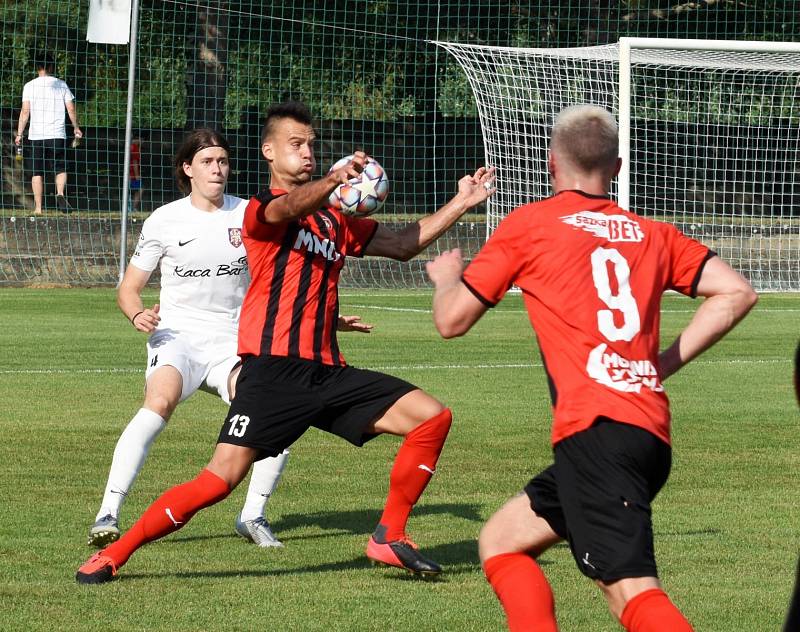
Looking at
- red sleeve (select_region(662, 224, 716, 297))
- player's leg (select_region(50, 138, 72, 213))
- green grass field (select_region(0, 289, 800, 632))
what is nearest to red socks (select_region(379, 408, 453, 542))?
green grass field (select_region(0, 289, 800, 632))

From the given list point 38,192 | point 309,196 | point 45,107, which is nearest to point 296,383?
point 309,196

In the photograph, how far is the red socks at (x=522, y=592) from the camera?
429cm

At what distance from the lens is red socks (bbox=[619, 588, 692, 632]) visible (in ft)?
12.8

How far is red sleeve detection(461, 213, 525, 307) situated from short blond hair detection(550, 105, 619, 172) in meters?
0.25

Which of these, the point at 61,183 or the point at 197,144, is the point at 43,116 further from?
the point at 197,144

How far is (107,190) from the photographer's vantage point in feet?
83.6

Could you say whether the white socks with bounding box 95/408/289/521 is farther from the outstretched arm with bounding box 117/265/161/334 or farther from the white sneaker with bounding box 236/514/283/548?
the outstretched arm with bounding box 117/265/161/334

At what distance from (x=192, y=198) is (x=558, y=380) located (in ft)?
12.1

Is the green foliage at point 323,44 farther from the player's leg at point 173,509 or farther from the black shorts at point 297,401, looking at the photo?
the player's leg at point 173,509

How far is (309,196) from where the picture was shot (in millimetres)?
5656

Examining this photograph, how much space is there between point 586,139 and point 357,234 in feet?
7.60

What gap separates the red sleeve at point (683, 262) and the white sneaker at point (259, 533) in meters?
2.91

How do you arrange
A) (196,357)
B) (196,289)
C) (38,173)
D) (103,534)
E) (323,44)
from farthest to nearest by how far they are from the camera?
1. (323,44)
2. (38,173)
3. (196,289)
4. (196,357)
5. (103,534)

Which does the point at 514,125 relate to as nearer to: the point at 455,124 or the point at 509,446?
the point at 455,124
